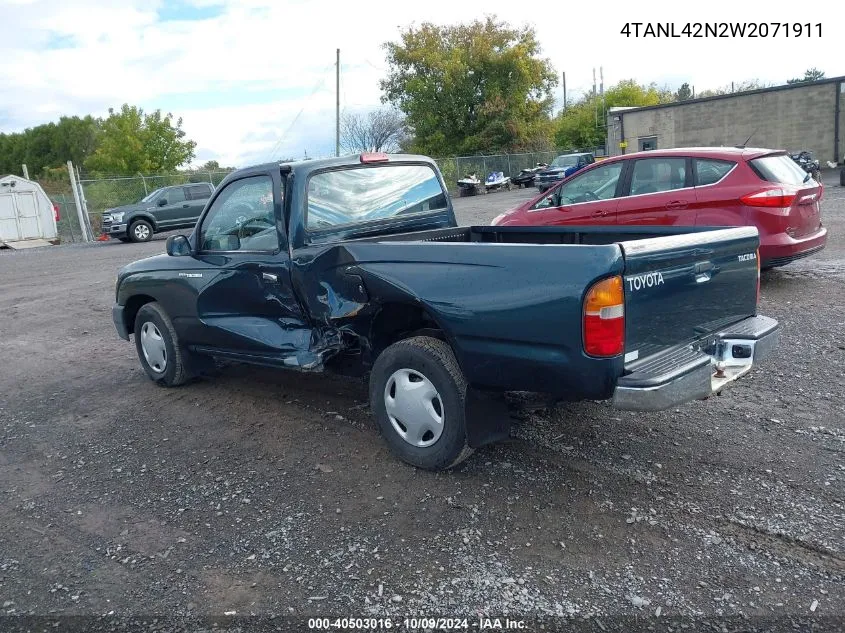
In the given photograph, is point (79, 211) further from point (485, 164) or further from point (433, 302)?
point (433, 302)

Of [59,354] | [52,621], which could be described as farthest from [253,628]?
[59,354]

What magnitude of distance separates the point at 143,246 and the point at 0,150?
64408 mm

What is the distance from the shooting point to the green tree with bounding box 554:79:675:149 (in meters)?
51.1

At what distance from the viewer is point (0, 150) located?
74562 mm

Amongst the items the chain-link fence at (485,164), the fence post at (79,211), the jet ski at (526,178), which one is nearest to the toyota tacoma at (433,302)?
the fence post at (79,211)

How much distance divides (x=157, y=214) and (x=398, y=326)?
2121 centimetres

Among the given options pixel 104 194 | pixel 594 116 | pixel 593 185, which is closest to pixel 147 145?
pixel 104 194

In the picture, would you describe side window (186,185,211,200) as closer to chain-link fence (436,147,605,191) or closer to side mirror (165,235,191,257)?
chain-link fence (436,147,605,191)

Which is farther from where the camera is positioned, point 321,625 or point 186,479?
point 186,479

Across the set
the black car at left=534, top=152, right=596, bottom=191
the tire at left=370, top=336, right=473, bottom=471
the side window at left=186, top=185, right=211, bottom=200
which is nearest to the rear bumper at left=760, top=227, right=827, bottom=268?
the tire at left=370, top=336, right=473, bottom=471

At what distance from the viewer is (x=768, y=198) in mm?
7762

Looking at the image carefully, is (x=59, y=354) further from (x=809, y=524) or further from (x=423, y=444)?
(x=809, y=524)

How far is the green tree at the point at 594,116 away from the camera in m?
51.1

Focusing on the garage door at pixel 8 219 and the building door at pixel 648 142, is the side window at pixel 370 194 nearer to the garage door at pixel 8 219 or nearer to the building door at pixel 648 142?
the garage door at pixel 8 219
